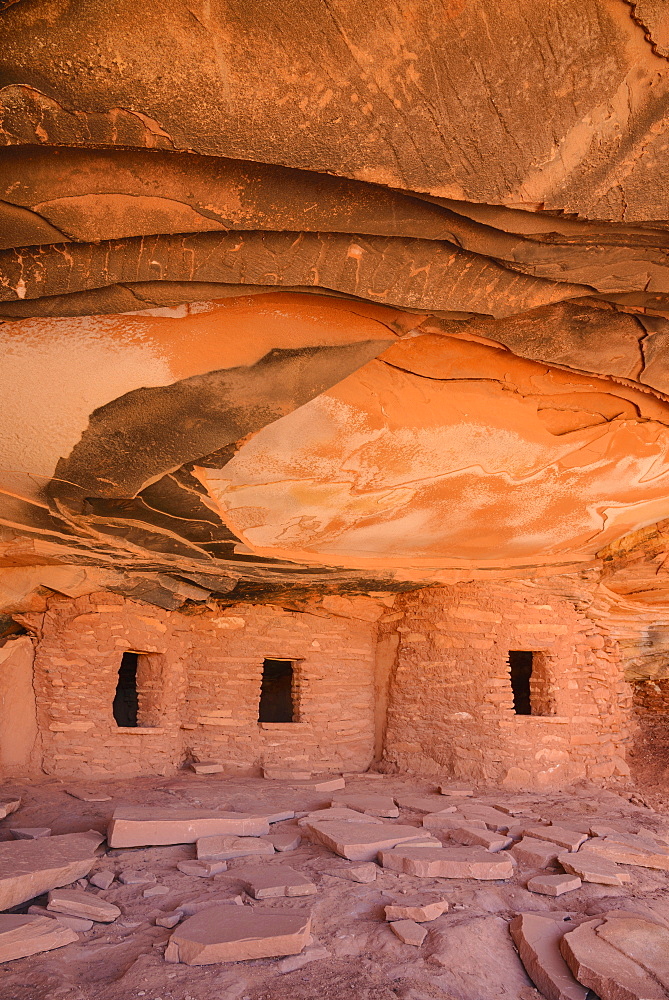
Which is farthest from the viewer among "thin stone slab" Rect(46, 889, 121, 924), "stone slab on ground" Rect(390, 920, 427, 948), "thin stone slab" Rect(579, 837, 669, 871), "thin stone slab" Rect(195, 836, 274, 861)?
"thin stone slab" Rect(579, 837, 669, 871)

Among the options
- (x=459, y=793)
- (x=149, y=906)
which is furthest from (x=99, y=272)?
(x=459, y=793)

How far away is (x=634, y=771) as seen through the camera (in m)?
7.41

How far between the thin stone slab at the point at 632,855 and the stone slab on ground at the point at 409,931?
5.87 feet

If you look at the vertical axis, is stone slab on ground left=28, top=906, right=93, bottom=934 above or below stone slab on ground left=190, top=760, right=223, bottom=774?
below

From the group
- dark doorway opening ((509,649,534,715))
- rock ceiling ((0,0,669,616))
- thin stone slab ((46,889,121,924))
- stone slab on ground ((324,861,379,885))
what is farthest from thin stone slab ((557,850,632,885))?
dark doorway opening ((509,649,534,715))

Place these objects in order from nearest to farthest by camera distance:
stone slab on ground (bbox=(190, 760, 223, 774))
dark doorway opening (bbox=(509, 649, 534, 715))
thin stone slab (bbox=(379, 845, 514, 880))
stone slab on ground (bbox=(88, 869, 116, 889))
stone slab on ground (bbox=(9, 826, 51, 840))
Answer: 1. stone slab on ground (bbox=(88, 869, 116, 889))
2. thin stone slab (bbox=(379, 845, 514, 880))
3. stone slab on ground (bbox=(9, 826, 51, 840))
4. stone slab on ground (bbox=(190, 760, 223, 774))
5. dark doorway opening (bbox=(509, 649, 534, 715))

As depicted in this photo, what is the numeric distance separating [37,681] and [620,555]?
552cm

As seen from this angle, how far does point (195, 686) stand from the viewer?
648 centimetres

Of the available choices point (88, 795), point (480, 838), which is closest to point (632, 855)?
point (480, 838)

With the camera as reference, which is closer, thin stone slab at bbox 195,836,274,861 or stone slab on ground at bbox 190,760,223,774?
thin stone slab at bbox 195,836,274,861

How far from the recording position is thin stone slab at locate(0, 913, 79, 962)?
2335 millimetres

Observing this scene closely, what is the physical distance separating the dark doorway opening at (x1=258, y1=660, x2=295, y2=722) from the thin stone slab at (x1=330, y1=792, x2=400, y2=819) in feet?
13.3

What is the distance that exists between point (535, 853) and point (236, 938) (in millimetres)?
2111

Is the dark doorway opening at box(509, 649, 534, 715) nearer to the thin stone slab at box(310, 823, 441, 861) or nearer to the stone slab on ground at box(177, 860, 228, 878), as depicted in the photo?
the thin stone slab at box(310, 823, 441, 861)
